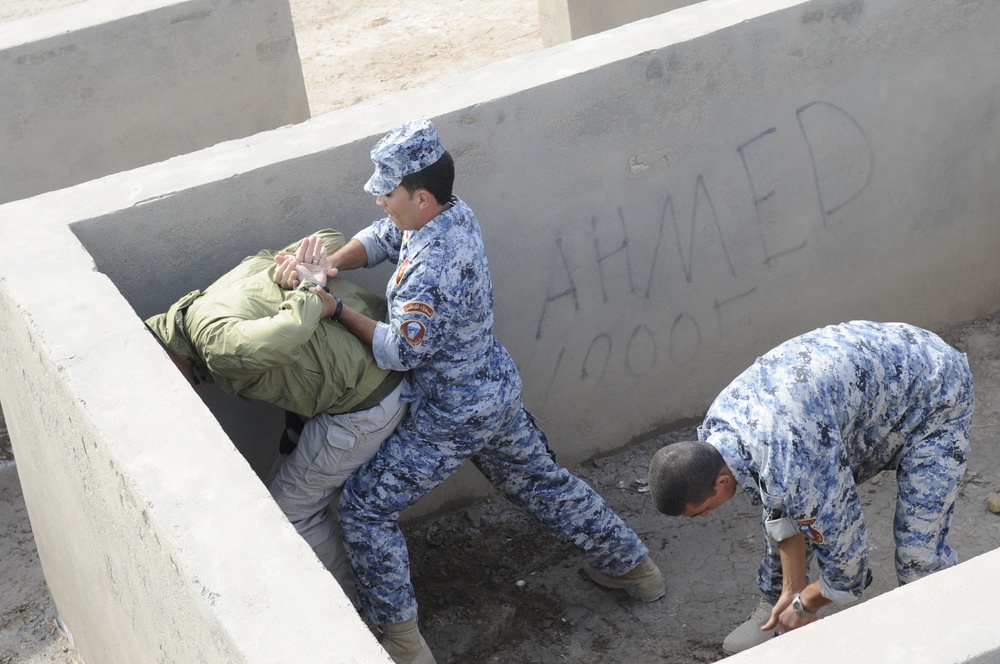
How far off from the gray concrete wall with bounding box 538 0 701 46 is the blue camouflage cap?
4.14 metres

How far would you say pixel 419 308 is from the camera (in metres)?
3.69

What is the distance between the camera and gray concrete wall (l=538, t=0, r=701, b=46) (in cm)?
751

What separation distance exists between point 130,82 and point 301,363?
324cm

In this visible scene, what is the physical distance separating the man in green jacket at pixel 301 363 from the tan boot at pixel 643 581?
3.62 ft

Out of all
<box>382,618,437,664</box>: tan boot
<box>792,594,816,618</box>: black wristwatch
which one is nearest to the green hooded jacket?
<box>382,618,437,664</box>: tan boot

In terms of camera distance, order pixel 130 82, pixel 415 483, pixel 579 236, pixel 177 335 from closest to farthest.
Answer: pixel 177 335 → pixel 415 483 → pixel 579 236 → pixel 130 82

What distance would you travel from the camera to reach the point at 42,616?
15.8 feet

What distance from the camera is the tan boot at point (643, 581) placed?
4.49 meters

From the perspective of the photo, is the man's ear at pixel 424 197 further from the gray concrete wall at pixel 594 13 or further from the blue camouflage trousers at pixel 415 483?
the gray concrete wall at pixel 594 13

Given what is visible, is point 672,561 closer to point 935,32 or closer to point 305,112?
point 935,32

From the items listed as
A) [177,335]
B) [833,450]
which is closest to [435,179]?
[177,335]

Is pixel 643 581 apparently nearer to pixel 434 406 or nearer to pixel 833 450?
pixel 434 406

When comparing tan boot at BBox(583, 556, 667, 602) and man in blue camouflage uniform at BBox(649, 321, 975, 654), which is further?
tan boot at BBox(583, 556, 667, 602)

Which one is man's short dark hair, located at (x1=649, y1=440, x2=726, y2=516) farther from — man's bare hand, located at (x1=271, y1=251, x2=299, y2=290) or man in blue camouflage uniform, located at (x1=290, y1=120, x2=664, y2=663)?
man's bare hand, located at (x1=271, y1=251, x2=299, y2=290)
